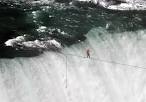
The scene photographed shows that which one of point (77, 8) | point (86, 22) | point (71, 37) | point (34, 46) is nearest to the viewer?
point (34, 46)

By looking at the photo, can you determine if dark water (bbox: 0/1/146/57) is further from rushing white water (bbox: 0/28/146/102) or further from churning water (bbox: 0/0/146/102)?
rushing white water (bbox: 0/28/146/102)

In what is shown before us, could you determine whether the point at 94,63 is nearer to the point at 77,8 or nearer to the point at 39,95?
the point at 39,95

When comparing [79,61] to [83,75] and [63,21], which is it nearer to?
[83,75]

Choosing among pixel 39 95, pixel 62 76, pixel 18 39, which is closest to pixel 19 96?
pixel 39 95

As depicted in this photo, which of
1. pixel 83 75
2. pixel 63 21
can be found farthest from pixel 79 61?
pixel 63 21

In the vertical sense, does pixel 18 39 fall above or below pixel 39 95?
above

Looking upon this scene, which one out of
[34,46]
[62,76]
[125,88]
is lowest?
[125,88]

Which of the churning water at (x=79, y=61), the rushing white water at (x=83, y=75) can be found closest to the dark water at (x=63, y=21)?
the churning water at (x=79, y=61)

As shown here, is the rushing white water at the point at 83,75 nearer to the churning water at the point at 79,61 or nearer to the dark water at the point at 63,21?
the churning water at the point at 79,61
